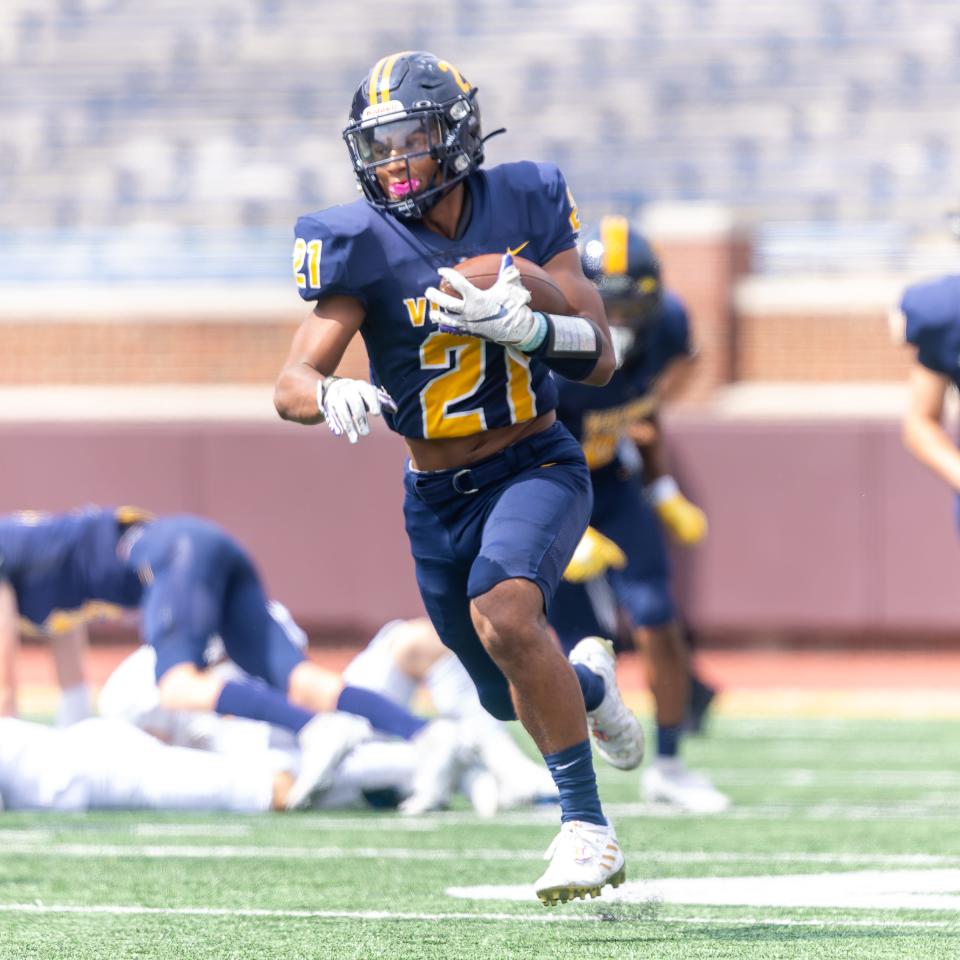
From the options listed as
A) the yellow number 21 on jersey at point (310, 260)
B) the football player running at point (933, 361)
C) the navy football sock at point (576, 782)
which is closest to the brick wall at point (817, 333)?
the football player running at point (933, 361)

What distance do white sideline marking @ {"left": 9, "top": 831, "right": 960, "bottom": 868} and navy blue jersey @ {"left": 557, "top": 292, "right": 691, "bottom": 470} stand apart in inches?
62.0

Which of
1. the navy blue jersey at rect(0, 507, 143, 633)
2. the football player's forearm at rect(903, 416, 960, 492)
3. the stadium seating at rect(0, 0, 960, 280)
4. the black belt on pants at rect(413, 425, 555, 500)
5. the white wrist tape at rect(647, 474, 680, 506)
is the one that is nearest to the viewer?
the black belt on pants at rect(413, 425, 555, 500)

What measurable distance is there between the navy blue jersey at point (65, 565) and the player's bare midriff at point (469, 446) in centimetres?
263

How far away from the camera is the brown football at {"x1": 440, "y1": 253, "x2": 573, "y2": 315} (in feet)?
13.1

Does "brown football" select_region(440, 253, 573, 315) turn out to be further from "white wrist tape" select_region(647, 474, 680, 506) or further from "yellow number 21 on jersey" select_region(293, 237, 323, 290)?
"white wrist tape" select_region(647, 474, 680, 506)

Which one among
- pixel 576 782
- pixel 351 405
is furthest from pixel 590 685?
pixel 351 405

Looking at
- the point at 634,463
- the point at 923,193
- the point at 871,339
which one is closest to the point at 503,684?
the point at 634,463

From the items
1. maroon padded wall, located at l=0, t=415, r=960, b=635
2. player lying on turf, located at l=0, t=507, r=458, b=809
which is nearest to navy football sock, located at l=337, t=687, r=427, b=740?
player lying on turf, located at l=0, t=507, r=458, b=809

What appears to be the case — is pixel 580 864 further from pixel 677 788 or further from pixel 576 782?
pixel 677 788

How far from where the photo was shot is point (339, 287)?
4008 millimetres

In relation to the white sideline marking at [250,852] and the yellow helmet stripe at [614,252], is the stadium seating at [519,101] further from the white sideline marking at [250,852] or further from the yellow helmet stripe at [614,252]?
the white sideline marking at [250,852]

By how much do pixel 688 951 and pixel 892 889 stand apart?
90 cm

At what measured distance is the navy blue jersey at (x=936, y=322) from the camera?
5.67 m

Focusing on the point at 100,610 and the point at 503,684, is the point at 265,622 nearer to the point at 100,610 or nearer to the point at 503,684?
the point at 100,610
